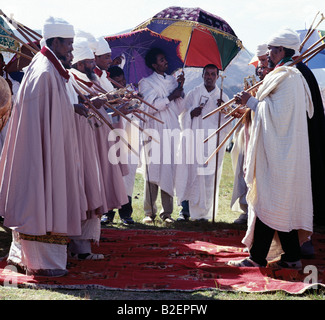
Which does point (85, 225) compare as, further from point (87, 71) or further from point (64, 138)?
point (87, 71)

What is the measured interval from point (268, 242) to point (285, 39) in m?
2.06

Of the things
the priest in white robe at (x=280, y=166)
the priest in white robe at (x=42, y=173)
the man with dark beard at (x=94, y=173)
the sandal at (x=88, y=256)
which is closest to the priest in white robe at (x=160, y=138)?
the man with dark beard at (x=94, y=173)

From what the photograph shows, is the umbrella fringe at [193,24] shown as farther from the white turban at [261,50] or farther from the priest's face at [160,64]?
the white turban at [261,50]

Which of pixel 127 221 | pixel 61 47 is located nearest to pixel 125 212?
pixel 127 221

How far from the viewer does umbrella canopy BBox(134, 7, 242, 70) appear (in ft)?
30.4

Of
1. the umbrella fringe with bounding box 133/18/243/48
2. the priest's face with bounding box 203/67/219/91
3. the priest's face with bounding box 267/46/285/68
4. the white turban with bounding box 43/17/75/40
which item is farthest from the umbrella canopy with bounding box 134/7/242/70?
the white turban with bounding box 43/17/75/40

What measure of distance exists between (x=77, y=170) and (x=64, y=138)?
37 cm

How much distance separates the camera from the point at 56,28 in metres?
6.05

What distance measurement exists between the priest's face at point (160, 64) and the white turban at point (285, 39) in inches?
132

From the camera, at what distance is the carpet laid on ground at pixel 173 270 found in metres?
5.46

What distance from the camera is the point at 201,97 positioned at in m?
9.62

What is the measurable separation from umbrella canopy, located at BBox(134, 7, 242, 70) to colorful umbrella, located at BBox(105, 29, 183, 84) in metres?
0.15
